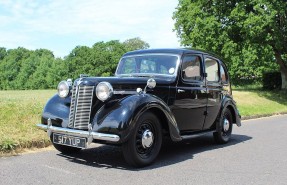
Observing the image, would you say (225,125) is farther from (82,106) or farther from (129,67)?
(82,106)

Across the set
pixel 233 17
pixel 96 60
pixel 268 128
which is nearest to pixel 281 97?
pixel 233 17

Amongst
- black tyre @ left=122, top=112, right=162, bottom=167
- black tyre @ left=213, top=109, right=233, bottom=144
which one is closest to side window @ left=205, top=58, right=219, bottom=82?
black tyre @ left=213, top=109, right=233, bottom=144

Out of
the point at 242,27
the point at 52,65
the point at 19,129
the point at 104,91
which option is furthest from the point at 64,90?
the point at 52,65

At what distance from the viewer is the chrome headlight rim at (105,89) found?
18.6 feet

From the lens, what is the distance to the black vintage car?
18.4ft

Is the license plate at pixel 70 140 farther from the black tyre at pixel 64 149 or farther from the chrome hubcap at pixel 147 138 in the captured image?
the chrome hubcap at pixel 147 138

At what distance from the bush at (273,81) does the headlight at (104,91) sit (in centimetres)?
2416

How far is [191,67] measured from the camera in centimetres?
738

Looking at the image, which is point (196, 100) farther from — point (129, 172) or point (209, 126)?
point (129, 172)

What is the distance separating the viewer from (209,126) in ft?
25.8

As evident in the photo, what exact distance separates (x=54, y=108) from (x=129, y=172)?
6.06 ft

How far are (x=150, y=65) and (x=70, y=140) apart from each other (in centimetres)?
236

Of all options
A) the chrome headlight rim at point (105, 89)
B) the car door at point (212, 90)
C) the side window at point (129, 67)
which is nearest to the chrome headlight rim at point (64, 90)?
the chrome headlight rim at point (105, 89)

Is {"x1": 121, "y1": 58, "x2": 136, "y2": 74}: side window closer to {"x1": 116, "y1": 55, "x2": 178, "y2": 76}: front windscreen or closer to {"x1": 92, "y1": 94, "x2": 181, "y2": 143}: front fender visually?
{"x1": 116, "y1": 55, "x2": 178, "y2": 76}: front windscreen
